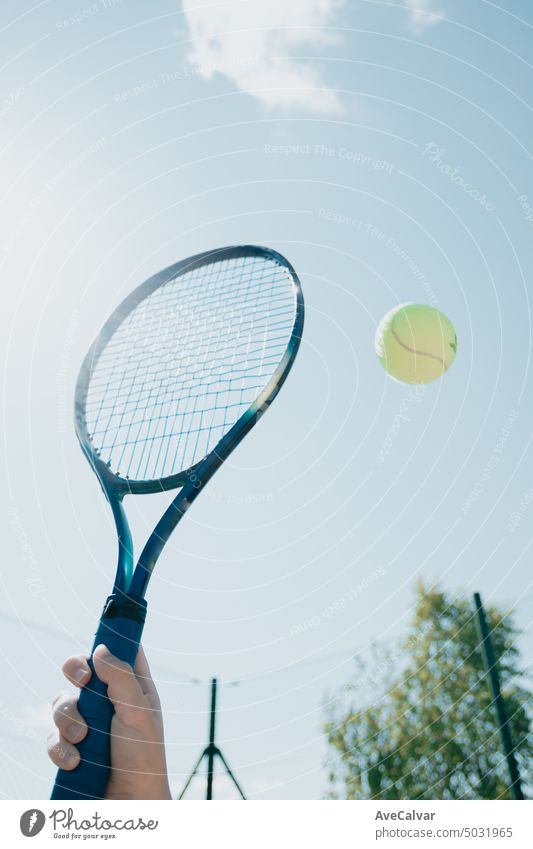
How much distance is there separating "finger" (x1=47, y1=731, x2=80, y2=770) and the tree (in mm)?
9286

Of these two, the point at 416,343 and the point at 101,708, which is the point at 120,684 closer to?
the point at 101,708

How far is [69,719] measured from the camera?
6.87 ft

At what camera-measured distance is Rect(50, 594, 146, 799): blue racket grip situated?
203 cm

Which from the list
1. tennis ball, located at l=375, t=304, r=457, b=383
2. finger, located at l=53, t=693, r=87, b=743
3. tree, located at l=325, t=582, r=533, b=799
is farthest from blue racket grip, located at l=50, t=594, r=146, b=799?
tree, located at l=325, t=582, r=533, b=799

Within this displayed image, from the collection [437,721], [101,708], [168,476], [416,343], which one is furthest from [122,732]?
[437,721]

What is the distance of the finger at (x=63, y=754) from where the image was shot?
6.64 feet

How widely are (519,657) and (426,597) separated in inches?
101

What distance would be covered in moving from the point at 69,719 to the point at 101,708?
102mm

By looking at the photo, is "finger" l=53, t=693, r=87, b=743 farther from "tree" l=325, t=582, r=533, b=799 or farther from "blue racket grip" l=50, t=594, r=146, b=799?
"tree" l=325, t=582, r=533, b=799

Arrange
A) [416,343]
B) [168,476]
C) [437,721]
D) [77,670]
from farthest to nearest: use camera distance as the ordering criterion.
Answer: [437,721] → [416,343] → [168,476] → [77,670]

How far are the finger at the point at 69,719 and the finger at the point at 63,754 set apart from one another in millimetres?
20
